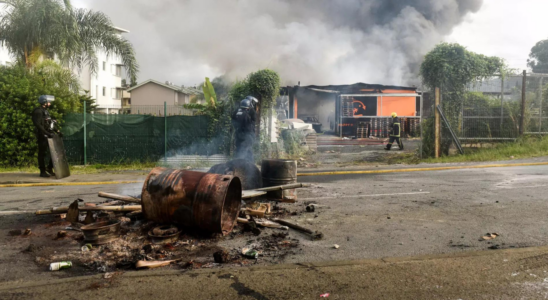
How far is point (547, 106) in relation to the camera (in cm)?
1459

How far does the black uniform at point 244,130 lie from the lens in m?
9.57

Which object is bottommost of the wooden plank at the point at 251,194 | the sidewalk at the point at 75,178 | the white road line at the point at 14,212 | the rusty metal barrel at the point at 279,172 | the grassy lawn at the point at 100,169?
the white road line at the point at 14,212

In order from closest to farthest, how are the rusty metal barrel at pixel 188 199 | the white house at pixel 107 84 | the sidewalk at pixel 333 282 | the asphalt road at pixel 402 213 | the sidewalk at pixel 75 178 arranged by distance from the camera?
the sidewalk at pixel 333 282
the asphalt road at pixel 402 213
the rusty metal barrel at pixel 188 199
the sidewalk at pixel 75 178
the white house at pixel 107 84

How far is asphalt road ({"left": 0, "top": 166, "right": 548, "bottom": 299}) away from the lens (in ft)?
15.3

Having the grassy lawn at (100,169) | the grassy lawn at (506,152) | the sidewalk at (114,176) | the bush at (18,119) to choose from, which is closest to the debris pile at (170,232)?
the sidewalk at (114,176)

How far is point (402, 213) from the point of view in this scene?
629cm

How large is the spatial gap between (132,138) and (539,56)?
191 feet

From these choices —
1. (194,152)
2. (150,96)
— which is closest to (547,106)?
(194,152)

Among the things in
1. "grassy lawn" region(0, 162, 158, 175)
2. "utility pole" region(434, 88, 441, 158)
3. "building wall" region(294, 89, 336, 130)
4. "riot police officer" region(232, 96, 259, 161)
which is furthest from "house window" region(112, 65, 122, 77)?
"riot police officer" region(232, 96, 259, 161)

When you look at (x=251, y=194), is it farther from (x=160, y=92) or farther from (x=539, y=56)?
(x=539, y=56)

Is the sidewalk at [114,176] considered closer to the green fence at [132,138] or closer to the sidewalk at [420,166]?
the sidewalk at [420,166]

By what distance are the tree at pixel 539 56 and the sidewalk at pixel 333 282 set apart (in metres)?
58.4

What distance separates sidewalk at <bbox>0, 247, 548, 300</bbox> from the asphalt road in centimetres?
18

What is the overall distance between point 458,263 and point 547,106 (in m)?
13.0
